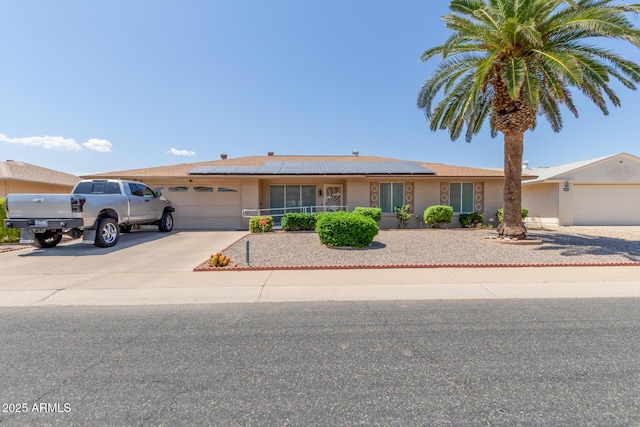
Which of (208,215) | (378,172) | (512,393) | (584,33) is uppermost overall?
(584,33)

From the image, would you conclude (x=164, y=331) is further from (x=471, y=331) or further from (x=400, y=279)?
(x=400, y=279)

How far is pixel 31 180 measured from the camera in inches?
699

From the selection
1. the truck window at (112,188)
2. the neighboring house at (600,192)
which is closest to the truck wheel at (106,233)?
the truck window at (112,188)

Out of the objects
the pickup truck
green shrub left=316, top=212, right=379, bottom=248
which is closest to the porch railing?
Result: the pickup truck

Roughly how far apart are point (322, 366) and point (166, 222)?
45.1 ft

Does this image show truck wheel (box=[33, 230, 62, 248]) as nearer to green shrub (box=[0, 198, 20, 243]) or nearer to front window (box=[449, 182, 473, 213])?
green shrub (box=[0, 198, 20, 243])

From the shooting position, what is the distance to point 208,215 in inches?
644

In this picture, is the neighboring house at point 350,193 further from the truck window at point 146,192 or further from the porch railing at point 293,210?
A: the truck window at point 146,192

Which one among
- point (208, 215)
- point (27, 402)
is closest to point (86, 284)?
point (27, 402)

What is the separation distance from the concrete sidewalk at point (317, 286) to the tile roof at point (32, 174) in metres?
15.6

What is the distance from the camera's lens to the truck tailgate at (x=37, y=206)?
8961 millimetres

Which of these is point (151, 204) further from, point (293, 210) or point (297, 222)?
point (293, 210)

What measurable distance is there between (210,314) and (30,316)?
8.84ft

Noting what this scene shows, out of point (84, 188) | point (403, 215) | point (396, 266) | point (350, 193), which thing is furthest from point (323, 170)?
point (84, 188)
